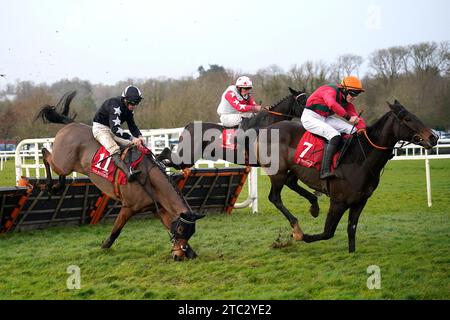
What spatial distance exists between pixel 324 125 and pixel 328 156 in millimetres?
506

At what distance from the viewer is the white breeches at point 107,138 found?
866 cm

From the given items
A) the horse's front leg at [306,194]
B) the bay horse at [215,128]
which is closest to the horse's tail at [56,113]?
the bay horse at [215,128]

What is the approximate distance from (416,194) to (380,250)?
952cm

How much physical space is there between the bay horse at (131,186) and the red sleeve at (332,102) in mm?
2191

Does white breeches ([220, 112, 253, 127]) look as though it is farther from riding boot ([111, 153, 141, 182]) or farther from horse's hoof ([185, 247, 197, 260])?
horse's hoof ([185, 247, 197, 260])

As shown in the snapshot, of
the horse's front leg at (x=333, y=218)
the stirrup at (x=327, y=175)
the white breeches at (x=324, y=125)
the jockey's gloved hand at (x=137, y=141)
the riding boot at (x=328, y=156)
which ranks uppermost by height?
the white breeches at (x=324, y=125)

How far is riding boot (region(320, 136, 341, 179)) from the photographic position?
26.7ft

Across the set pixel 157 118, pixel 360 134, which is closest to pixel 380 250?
pixel 360 134

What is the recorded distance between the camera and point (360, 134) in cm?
819

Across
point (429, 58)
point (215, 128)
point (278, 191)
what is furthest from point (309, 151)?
point (429, 58)

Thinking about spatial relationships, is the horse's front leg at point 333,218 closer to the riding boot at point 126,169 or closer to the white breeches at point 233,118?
the white breeches at point 233,118

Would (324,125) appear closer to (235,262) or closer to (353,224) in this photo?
(353,224)

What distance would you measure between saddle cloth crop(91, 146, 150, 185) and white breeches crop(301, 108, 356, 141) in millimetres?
2178

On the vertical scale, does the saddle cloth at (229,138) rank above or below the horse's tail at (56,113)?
below
